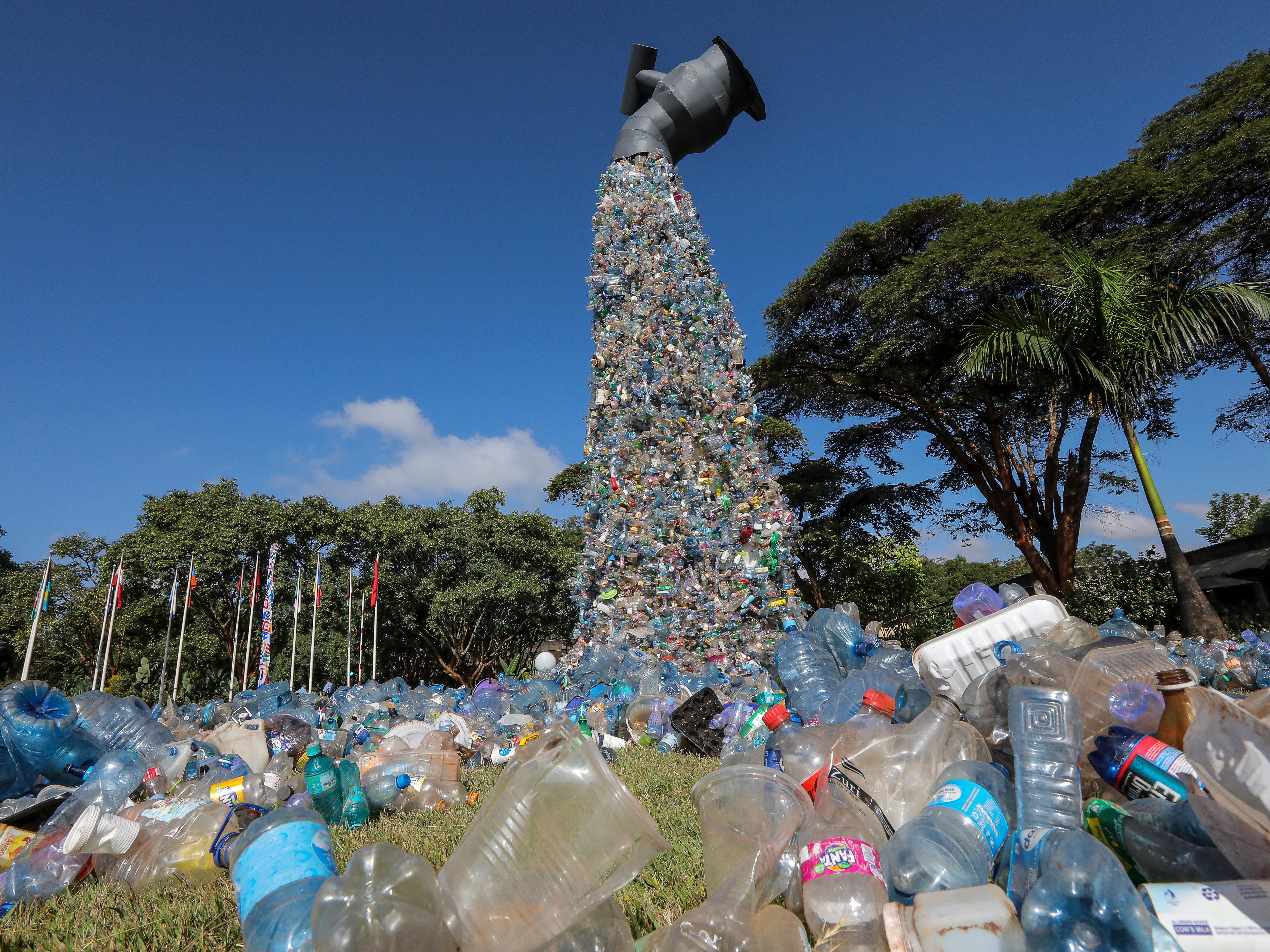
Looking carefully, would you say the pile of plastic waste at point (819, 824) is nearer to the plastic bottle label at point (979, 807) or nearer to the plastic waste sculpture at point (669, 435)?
the plastic bottle label at point (979, 807)

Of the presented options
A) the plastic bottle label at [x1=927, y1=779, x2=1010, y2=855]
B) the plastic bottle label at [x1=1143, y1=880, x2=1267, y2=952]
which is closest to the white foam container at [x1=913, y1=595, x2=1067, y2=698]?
the plastic bottle label at [x1=927, y1=779, x2=1010, y2=855]

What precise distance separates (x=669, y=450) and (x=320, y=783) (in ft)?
17.2

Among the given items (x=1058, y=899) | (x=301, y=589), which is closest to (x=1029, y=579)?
(x=1058, y=899)

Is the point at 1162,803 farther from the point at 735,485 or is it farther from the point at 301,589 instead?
the point at 301,589

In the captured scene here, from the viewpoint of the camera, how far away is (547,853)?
1378 mm

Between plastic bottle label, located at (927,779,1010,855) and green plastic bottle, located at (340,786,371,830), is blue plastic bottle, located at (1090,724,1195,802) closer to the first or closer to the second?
plastic bottle label, located at (927,779,1010,855)

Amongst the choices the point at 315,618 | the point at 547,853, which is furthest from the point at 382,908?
the point at 315,618

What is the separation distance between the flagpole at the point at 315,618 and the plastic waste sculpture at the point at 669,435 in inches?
219

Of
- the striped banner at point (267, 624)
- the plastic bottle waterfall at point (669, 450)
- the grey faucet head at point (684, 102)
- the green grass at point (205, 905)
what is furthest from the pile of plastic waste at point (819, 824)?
the striped banner at point (267, 624)

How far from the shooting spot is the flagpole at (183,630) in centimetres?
1135

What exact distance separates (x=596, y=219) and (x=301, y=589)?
1181cm

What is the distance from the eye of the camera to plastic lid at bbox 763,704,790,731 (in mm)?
2674

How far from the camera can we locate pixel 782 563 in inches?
274

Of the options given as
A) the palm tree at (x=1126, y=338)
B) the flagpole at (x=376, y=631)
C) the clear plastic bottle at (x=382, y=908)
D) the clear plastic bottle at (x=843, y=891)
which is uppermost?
the palm tree at (x=1126, y=338)
